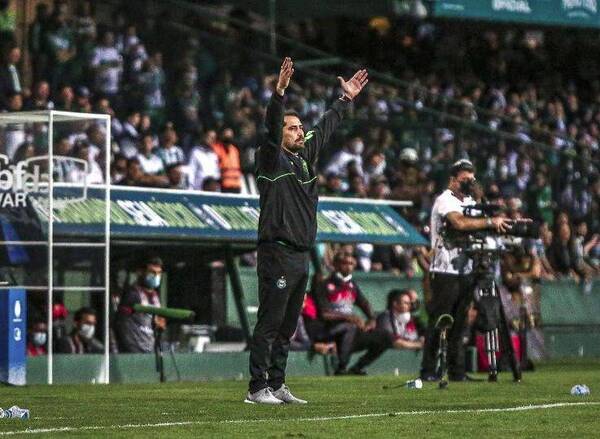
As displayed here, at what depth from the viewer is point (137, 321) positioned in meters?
18.4

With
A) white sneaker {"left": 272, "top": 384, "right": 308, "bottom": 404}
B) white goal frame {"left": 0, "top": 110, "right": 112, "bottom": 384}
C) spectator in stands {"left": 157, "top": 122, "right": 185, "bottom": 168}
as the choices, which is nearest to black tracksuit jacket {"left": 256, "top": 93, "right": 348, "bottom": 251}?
white sneaker {"left": 272, "top": 384, "right": 308, "bottom": 404}

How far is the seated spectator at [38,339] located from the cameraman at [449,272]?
4031mm

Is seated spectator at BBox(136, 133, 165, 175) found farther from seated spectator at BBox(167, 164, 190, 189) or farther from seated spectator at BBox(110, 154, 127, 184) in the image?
seated spectator at BBox(110, 154, 127, 184)

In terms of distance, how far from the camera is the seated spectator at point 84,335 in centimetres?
1772

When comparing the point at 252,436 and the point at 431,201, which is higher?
the point at 431,201

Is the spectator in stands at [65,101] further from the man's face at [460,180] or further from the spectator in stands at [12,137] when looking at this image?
the man's face at [460,180]

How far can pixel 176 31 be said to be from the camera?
26.2 metres

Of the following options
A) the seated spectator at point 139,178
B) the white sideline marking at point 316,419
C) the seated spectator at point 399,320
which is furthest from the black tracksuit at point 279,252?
the seated spectator at point 399,320

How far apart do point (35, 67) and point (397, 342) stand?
669 cm

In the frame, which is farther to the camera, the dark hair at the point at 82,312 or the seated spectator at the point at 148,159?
the seated spectator at the point at 148,159

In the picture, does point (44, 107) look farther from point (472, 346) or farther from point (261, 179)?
point (261, 179)

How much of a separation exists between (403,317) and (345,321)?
1.58 meters

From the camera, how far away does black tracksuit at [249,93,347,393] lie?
12.2 m

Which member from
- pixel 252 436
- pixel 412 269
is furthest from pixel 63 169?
pixel 252 436
